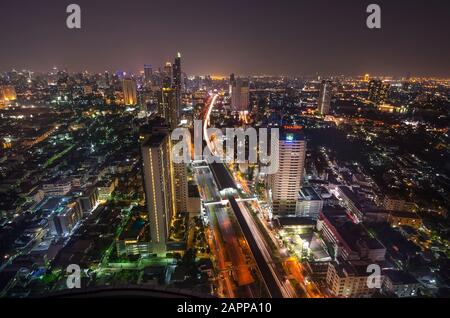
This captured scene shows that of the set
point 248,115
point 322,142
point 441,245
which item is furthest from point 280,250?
point 248,115

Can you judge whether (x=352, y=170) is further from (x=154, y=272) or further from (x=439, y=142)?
(x=154, y=272)

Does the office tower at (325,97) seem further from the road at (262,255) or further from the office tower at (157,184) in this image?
the office tower at (157,184)

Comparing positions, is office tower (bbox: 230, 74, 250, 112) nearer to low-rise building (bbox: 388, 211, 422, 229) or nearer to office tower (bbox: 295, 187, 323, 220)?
office tower (bbox: 295, 187, 323, 220)

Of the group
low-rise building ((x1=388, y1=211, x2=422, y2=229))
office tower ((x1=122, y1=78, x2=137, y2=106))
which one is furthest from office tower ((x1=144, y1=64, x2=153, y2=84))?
low-rise building ((x1=388, y1=211, x2=422, y2=229))

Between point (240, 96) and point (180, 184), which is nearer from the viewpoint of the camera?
point (180, 184)

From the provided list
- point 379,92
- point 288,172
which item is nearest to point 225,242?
point 288,172

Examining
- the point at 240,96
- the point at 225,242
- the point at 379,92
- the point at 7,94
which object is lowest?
the point at 225,242

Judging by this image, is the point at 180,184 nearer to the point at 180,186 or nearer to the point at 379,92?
the point at 180,186
